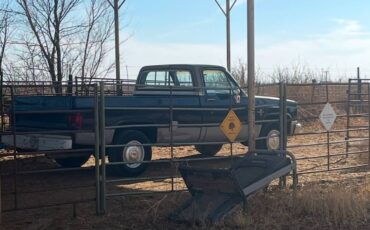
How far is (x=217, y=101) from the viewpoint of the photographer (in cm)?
1209

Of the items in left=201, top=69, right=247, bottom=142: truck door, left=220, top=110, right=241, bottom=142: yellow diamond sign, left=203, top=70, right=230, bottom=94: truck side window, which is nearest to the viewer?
left=220, top=110, right=241, bottom=142: yellow diamond sign

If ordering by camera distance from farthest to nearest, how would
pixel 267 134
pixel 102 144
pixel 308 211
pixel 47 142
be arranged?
pixel 267 134 < pixel 47 142 < pixel 102 144 < pixel 308 211

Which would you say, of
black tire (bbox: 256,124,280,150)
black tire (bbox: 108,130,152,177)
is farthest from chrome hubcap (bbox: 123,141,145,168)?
black tire (bbox: 256,124,280,150)

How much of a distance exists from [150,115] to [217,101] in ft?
5.55

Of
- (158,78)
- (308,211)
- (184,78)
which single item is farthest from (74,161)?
(308,211)

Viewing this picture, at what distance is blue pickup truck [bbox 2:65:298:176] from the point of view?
1011 cm

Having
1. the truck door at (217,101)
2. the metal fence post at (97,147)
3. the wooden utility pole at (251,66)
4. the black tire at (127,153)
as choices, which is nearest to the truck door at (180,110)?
the truck door at (217,101)

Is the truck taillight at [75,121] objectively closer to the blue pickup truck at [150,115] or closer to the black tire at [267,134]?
the blue pickup truck at [150,115]

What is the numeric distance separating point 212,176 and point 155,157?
21.6 feet

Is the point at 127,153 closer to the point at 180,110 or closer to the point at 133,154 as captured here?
the point at 133,154

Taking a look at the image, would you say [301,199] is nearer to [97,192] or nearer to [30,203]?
[97,192]

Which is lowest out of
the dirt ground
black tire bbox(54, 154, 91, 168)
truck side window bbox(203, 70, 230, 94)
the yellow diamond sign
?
the dirt ground

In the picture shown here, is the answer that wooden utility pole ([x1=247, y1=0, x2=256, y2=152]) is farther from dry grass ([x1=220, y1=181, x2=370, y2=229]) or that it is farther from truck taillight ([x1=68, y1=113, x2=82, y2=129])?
truck taillight ([x1=68, y1=113, x2=82, y2=129])

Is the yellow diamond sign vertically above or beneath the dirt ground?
above
